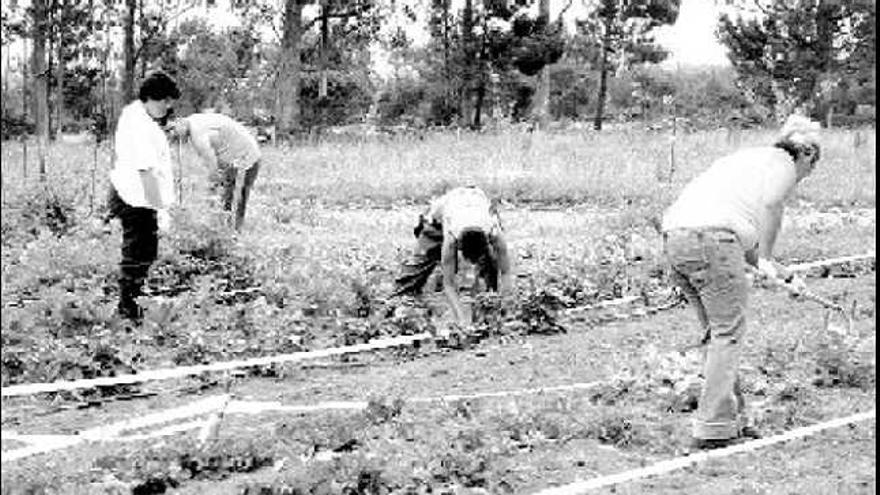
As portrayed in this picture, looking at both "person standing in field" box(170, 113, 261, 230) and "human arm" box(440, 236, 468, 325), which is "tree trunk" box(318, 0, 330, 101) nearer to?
"person standing in field" box(170, 113, 261, 230)

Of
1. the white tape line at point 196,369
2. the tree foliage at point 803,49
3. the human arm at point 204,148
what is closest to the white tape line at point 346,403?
the white tape line at point 196,369

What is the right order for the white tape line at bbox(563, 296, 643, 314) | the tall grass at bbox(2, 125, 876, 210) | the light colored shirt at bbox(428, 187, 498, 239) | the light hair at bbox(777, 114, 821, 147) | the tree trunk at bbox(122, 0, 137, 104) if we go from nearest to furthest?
the light hair at bbox(777, 114, 821, 147), the light colored shirt at bbox(428, 187, 498, 239), the white tape line at bbox(563, 296, 643, 314), the tall grass at bbox(2, 125, 876, 210), the tree trunk at bbox(122, 0, 137, 104)

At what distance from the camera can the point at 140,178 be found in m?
7.96

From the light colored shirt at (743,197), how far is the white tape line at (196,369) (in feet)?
7.99


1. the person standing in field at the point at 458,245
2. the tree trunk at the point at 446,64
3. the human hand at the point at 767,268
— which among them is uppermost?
the tree trunk at the point at 446,64

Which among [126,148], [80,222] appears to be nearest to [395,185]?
[80,222]

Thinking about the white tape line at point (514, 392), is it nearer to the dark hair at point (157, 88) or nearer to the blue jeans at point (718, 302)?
the blue jeans at point (718, 302)

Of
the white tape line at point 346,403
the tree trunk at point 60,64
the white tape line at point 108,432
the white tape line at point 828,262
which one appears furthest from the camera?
the tree trunk at point 60,64

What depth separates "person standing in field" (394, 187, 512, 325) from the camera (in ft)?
25.7

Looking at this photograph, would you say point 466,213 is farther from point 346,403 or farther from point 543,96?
point 543,96

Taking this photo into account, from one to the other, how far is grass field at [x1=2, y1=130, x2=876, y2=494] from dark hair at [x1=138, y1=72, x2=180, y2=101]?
1.31 meters

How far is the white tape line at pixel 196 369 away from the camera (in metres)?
5.64

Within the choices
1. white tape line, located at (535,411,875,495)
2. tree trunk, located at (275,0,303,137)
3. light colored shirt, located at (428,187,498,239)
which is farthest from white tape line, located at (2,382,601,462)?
tree trunk, located at (275,0,303,137)

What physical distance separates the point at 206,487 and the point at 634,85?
44.5 metres
